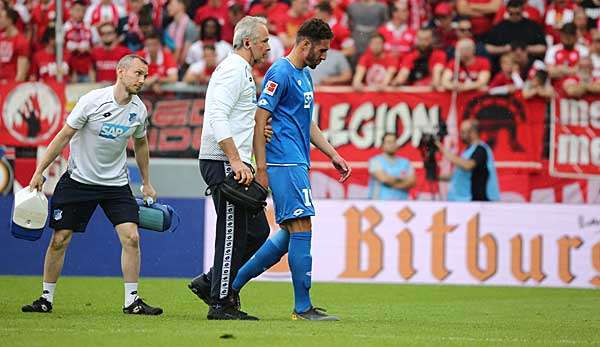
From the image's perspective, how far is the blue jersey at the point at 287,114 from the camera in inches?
369

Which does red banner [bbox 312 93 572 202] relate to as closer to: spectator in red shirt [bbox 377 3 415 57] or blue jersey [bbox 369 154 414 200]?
blue jersey [bbox 369 154 414 200]

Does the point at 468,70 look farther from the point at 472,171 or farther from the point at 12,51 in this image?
the point at 12,51

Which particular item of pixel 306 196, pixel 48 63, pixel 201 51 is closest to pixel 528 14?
pixel 201 51

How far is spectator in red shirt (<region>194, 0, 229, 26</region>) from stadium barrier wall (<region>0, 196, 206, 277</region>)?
3.93 meters

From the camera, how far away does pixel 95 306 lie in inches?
438

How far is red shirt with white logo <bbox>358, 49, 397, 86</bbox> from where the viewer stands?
1817 centimetres

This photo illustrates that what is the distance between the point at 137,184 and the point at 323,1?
446 centimetres

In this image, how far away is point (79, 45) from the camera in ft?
61.4

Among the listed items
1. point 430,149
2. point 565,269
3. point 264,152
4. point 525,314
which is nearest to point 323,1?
point 430,149

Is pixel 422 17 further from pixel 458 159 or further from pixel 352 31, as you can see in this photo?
pixel 458 159

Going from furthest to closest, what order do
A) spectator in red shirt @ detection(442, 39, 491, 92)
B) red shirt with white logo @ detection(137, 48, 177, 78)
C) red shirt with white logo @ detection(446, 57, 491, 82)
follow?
1. red shirt with white logo @ detection(137, 48, 177, 78)
2. red shirt with white logo @ detection(446, 57, 491, 82)
3. spectator in red shirt @ detection(442, 39, 491, 92)

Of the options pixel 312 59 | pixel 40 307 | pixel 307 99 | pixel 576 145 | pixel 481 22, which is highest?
pixel 481 22

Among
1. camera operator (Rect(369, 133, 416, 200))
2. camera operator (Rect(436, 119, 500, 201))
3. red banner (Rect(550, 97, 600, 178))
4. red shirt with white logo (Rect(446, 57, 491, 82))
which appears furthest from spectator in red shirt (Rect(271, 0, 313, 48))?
red banner (Rect(550, 97, 600, 178))

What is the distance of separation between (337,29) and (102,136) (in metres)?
9.61
